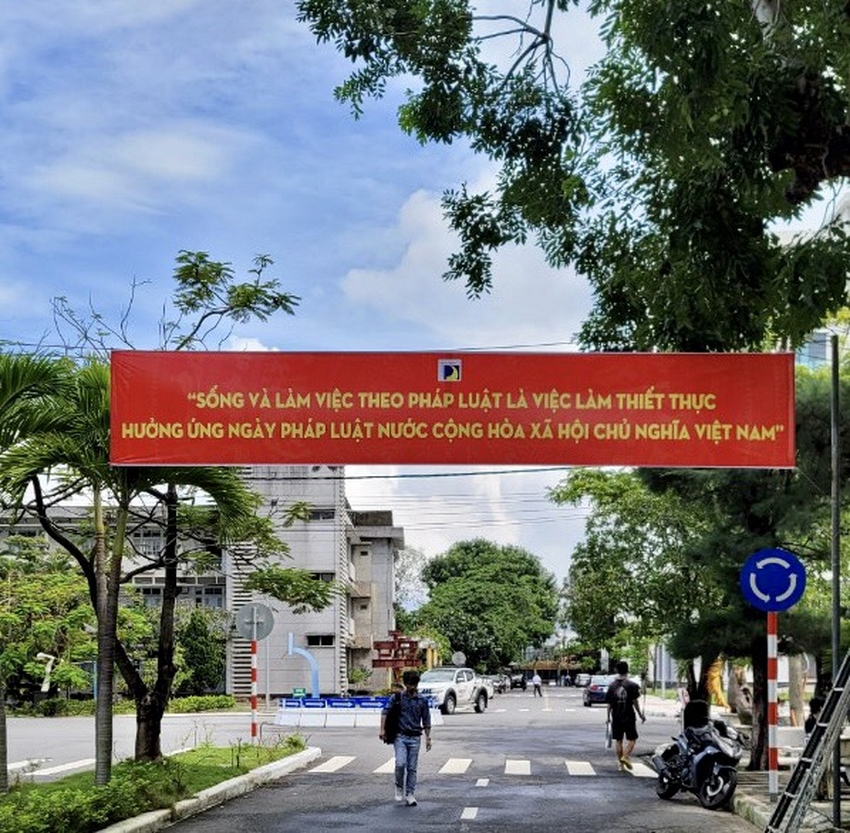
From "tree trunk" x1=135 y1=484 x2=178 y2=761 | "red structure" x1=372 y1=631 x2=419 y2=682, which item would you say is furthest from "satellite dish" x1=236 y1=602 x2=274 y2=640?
"red structure" x1=372 y1=631 x2=419 y2=682

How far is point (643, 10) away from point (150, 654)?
44017mm

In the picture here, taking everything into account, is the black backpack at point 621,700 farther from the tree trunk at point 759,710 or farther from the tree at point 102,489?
the tree at point 102,489

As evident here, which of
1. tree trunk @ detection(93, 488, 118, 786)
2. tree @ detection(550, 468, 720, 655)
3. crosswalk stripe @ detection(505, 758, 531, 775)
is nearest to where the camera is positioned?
tree trunk @ detection(93, 488, 118, 786)

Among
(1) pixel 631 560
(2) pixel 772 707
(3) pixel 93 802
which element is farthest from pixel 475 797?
(1) pixel 631 560

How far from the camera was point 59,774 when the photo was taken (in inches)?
887

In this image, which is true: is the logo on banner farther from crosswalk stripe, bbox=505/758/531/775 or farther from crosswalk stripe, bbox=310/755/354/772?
crosswalk stripe, bbox=310/755/354/772

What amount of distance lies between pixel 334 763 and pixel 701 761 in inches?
371

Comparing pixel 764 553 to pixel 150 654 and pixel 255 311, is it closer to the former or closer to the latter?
pixel 255 311

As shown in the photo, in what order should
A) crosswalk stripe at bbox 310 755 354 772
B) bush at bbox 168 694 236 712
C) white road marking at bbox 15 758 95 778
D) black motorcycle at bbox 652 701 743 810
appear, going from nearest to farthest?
black motorcycle at bbox 652 701 743 810, white road marking at bbox 15 758 95 778, crosswalk stripe at bbox 310 755 354 772, bush at bbox 168 694 236 712

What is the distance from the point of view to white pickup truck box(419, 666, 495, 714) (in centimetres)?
5067

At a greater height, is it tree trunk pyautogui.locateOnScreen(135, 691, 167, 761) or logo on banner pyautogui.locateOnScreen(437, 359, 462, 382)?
logo on banner pyautogui.locateOnScreen(437, 359, 462, 382)

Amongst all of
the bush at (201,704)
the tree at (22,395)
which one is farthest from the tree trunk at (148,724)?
the bush at (201,704)

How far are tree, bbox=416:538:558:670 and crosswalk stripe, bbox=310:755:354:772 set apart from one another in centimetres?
7098

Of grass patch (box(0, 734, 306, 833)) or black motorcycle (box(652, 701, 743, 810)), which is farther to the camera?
black motorcycle (box(652, 701, 743, 810))
